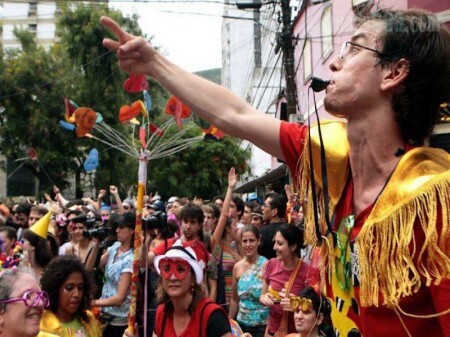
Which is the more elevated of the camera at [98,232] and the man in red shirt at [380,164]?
the camera at [98,232]

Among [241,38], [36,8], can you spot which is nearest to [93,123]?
[241,38]

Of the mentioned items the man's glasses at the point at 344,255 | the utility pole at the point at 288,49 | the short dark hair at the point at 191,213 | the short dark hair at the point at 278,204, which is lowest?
the man's glasses at the point at 344,255

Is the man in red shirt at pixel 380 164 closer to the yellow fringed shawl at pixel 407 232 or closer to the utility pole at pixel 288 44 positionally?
the yellow fringed shawl at pixel 407 232

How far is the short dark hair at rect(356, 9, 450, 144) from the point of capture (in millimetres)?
1675

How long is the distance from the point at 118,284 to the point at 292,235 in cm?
190

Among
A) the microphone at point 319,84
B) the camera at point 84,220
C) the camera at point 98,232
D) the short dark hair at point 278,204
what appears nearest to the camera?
the microphone at point 319,84

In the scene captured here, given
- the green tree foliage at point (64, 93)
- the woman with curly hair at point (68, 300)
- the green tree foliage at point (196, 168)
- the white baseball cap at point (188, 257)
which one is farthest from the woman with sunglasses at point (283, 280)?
the green tree foliage at point (196, 168)

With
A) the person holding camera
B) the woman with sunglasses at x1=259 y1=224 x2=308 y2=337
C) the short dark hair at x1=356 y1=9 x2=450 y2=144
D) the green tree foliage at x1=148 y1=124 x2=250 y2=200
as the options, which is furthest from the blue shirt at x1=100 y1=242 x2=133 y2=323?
the green tree foliage at x1=148 y1=124 x2=250 y2=200

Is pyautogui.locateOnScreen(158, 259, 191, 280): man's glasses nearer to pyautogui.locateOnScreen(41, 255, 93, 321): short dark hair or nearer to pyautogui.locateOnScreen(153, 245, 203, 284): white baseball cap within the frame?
pyautogui.locateOnScreen(153, 245, 203, 284): white baseball cap

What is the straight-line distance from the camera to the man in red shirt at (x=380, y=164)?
1499mm

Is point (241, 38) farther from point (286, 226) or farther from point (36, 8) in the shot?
point (286, 226)

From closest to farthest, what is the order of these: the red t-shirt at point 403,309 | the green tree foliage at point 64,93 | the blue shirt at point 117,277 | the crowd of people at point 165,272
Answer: the red t-shirt at point 403,309, the crowd of people at point 165,272, the blue shirt at point 117,277, the green tree foliage at point 64,93

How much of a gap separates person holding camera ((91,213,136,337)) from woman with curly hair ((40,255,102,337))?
1.09m

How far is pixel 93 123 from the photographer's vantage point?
5410mm
